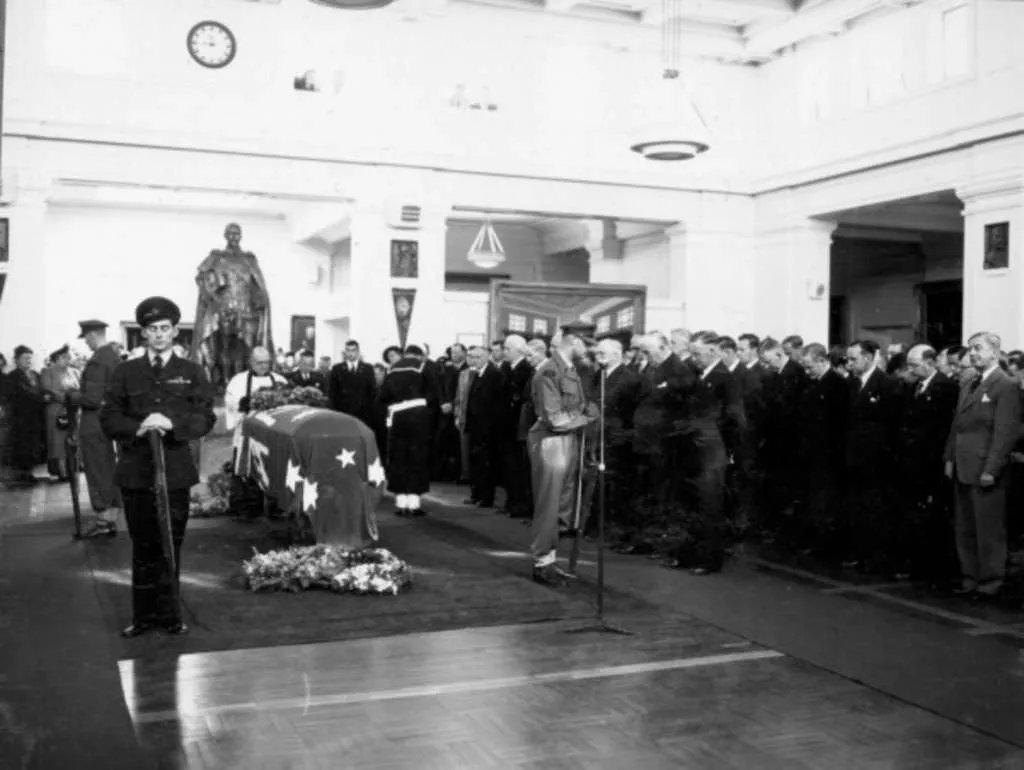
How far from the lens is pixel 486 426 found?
10516mm

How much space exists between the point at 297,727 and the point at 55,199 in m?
17.1

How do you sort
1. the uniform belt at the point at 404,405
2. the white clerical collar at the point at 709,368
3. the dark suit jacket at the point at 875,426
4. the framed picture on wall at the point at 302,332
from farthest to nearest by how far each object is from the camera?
the framed picture on wall at the point at 302,332
the uniform belt at the point at 404,405
the white clerical collar at the point at 709,368
the dark suit jacket at the point at 875,426

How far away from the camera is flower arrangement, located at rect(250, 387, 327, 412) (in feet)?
28.7

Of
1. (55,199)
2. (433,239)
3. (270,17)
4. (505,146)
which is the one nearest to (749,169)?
(505,146)

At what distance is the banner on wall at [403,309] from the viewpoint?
614 inches

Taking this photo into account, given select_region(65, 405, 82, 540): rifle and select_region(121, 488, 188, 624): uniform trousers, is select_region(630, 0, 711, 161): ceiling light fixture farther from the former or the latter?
select_region(121, 488, 188, 624): uniform trousers

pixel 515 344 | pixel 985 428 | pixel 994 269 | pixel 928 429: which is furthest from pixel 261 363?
pixel 994 269

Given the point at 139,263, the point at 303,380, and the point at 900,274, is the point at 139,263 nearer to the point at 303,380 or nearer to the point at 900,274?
the point at 303,380

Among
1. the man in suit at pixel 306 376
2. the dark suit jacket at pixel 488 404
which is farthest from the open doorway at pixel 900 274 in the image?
the man in suit at pixel 306 376

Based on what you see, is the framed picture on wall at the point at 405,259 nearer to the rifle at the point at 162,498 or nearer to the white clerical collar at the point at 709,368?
the white clerical collar at the point at 709,368

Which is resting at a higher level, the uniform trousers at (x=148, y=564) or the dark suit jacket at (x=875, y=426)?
the dark suit jacket at (x=875, y=426)

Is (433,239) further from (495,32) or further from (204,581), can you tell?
(204,581)

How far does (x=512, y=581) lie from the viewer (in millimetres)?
6980

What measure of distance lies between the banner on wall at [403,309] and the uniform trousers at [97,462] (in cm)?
727
